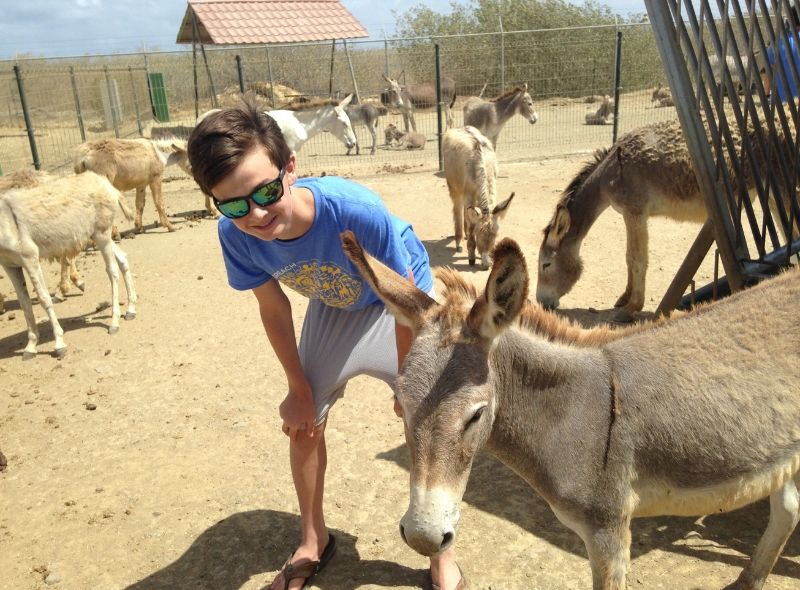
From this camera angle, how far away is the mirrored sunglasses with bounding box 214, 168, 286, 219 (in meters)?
2.21

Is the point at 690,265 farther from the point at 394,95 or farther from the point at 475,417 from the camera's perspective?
the point at 394,95

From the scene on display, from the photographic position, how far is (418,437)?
A: 70.9 inches

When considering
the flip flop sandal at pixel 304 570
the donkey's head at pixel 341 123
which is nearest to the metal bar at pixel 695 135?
the flip flop sandal at pixel 304 570

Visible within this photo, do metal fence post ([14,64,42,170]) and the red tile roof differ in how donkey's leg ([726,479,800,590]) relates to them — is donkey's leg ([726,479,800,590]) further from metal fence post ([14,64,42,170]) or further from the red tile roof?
the red tile roof

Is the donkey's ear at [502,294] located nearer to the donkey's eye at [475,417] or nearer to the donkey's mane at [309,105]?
the donkey's eye at [475,417]

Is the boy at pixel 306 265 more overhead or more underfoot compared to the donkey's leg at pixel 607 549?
more overhead

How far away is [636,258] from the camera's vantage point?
5.86 meters

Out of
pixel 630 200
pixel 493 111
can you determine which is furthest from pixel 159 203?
pixel 493 111

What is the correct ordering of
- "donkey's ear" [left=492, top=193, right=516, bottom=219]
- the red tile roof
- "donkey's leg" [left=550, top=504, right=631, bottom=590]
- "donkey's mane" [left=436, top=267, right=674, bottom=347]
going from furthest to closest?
the red tile roof, "donkey's ear" [left=492, top=193, right=516, bottom=219], "donkey's leg" [left=550, top=504, right=631, bottom=590], "donkey's mane" [left=436, top=267, right=674, bottom=347]

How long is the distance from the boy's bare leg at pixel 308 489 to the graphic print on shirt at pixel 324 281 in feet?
2.12

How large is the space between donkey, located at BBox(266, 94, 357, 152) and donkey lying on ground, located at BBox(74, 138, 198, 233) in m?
2.35

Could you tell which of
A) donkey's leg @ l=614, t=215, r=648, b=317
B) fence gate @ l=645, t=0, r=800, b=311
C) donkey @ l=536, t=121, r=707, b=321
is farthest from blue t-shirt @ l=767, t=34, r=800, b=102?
donkey's leg @ l=614, t=215, r=648, b=317

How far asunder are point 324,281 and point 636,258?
13.5 ft

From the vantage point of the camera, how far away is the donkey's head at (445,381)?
1740mm
